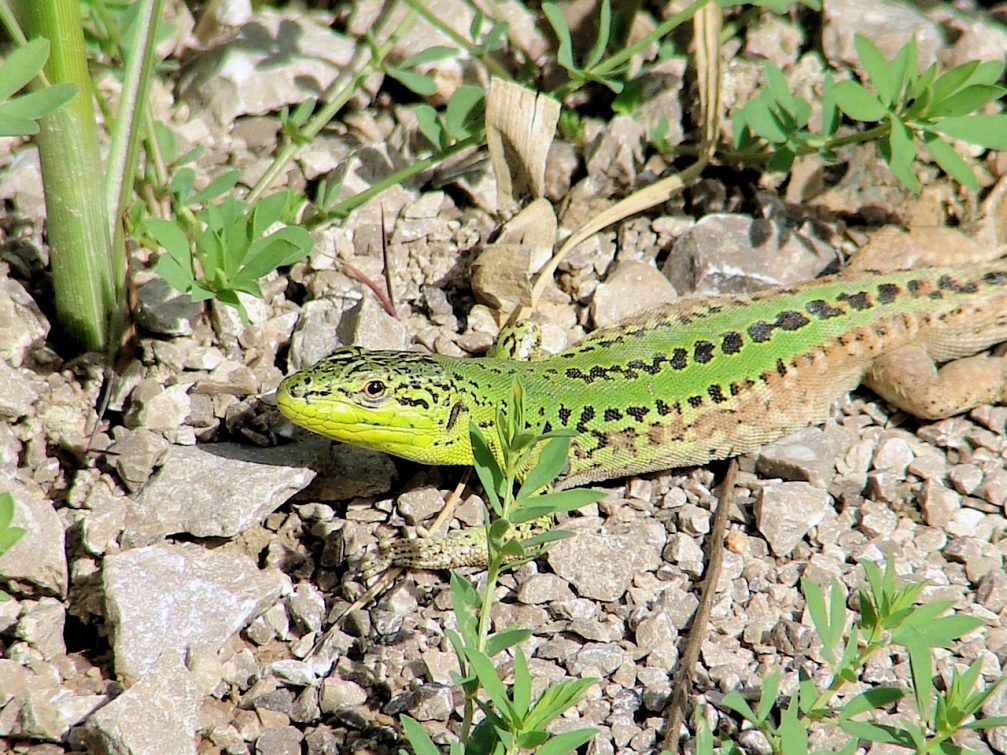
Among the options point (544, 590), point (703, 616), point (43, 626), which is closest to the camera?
point (43, 626)

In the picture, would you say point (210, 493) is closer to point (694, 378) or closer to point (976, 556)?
point (694, 378)

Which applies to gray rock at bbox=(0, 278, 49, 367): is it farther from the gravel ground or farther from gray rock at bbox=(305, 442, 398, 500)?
gray rock at bbox=(305, 442, 398, 500)

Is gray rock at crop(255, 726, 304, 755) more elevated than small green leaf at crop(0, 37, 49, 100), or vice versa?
small green leaf at crop(0, 37, 49, 100)

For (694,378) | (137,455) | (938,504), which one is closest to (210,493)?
(137,455)

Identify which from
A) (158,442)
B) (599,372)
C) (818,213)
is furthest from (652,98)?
(158,442)

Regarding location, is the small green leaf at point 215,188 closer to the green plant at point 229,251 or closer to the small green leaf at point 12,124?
the green plant at point 229,251

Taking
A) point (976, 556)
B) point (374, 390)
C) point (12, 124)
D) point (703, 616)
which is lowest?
point (976, 556)

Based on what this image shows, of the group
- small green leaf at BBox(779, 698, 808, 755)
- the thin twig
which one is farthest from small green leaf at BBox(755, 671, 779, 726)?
the thin twig
